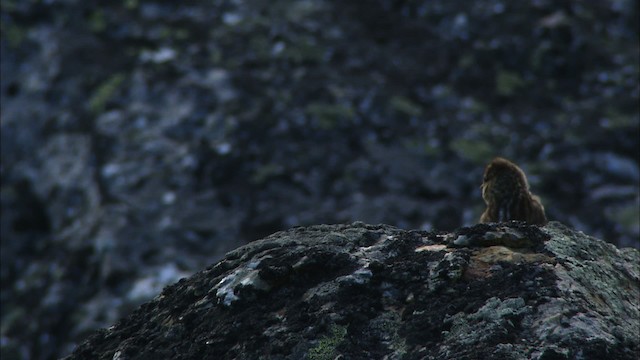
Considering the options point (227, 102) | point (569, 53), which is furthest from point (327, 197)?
point (569, 53)

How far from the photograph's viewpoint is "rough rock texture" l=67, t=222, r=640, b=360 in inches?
192

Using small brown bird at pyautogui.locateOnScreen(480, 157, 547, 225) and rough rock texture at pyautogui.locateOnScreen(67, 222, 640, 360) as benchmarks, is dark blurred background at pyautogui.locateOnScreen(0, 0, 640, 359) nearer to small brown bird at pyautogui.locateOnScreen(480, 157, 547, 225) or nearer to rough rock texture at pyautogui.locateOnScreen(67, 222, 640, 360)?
small brown bird at pyautogui.locateOnScreen(480, 157, 547, 225)

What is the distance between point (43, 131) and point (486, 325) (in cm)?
1299

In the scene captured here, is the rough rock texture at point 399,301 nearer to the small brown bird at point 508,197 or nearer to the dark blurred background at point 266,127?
the small brown bird at point 508,197

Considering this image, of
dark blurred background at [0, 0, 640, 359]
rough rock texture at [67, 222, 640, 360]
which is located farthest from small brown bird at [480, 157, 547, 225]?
dark blurred background at [0, 0, 640, 359]

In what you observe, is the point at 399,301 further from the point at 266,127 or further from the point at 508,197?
the point at 266,127

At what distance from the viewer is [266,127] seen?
16219mm

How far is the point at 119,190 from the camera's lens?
50.6 feet

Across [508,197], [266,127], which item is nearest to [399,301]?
[508,197]

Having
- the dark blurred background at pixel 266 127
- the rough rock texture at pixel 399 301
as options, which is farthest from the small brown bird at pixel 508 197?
the dark blurred background at pixel 266 127

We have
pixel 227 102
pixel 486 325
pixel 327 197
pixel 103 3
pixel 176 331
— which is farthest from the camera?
pixel 103 3

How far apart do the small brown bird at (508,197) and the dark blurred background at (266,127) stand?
15.6 ft

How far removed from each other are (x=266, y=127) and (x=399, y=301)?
1114 cm

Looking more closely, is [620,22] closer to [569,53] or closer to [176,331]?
[569,53]
